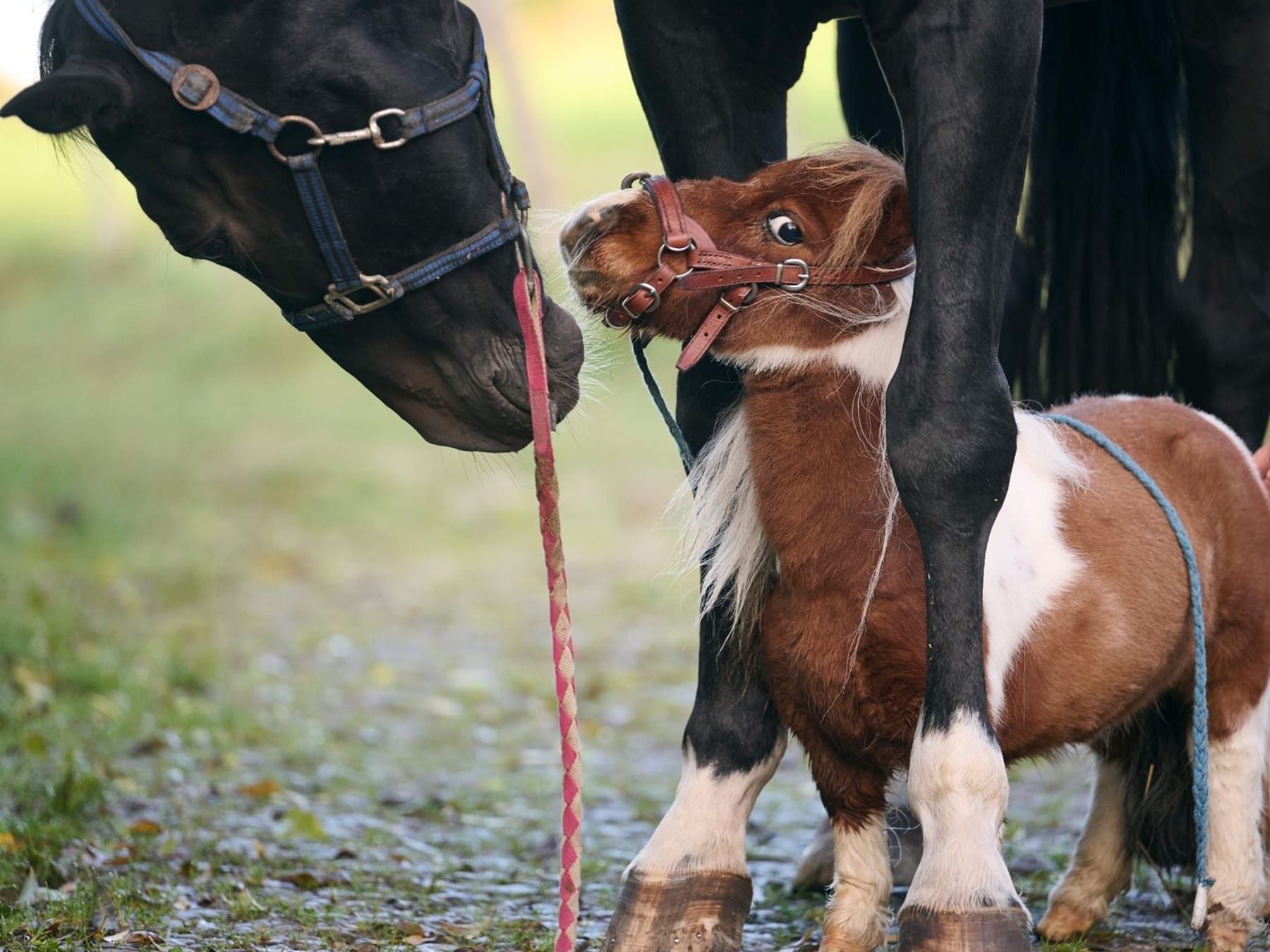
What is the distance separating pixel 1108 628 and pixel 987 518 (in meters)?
0.38

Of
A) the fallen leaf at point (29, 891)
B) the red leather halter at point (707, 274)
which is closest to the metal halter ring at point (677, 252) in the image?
the red leather halter at point (707, 274)

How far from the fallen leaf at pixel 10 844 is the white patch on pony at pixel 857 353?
184 cm

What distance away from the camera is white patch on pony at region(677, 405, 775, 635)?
7.87ft

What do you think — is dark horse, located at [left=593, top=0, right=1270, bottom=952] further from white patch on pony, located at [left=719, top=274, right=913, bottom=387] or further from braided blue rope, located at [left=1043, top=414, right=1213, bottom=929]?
braided blue rope, located at [left=1043, top=414, right=1213, bottom=929]

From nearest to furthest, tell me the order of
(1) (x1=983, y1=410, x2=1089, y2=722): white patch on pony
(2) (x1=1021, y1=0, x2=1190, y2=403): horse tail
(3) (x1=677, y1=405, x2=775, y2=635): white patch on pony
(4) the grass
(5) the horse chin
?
(1) (x1=983, y1=410, x2=1089, y2=722): white patch on pony
(3) (x1=677, y1=405, x2=775, y2=635): white patch on pony
(5) the horse chin
(4) the grass
(2) (x1=1021, y1=0, x2=1190, y2=403): horse tail

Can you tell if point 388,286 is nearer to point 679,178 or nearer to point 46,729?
point 679,178

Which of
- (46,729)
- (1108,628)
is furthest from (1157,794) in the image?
(46,729)

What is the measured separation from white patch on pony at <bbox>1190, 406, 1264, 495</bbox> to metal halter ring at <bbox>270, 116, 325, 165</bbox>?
1.75m

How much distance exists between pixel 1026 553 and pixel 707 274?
26.4 inches

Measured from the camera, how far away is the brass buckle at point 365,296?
94.9 inches

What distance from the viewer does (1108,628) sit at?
2.38 metres

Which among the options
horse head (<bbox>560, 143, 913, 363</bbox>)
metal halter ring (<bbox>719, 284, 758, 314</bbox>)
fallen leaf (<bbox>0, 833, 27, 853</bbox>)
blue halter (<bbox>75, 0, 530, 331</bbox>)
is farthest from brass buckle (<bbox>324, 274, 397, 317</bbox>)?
fallen leaf (<bbox>0, 833, 27, 853</bbox>)

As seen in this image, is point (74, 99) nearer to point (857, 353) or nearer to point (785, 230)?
point (785, 230)

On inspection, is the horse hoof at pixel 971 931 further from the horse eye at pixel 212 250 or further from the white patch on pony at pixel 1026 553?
the horse eye at pixel 212 250
